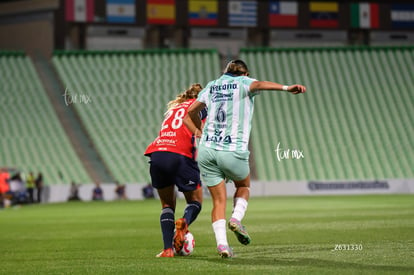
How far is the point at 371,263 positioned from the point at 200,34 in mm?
41955

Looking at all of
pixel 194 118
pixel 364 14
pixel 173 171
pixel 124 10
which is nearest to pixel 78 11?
pixel 124 10

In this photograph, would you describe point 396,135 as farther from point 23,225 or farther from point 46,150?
point 23,225

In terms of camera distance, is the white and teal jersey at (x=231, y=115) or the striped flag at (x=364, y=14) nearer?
the white and teal jersey at (x=231, y=115)

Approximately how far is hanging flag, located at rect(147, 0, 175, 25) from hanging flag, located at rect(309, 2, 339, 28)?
860 cm

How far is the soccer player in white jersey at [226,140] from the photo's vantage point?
31.8 ft

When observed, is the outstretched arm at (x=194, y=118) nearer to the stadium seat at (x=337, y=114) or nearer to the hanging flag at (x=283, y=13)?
the stadium seat at (x=337, y=114)

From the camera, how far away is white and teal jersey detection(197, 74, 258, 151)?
9727 mm

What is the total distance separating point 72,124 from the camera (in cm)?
4550

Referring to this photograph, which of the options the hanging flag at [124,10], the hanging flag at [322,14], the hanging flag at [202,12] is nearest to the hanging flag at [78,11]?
the hanging flag at [124,10]

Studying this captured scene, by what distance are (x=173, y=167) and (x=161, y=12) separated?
126ft

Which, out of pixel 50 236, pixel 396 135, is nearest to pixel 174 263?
pixel 50 236

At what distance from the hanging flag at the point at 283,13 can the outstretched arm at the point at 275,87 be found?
133ft

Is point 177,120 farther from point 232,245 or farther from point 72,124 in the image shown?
point 72,124

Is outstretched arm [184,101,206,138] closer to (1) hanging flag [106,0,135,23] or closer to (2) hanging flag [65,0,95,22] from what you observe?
(2) hanging flag [65,0,95,22]
